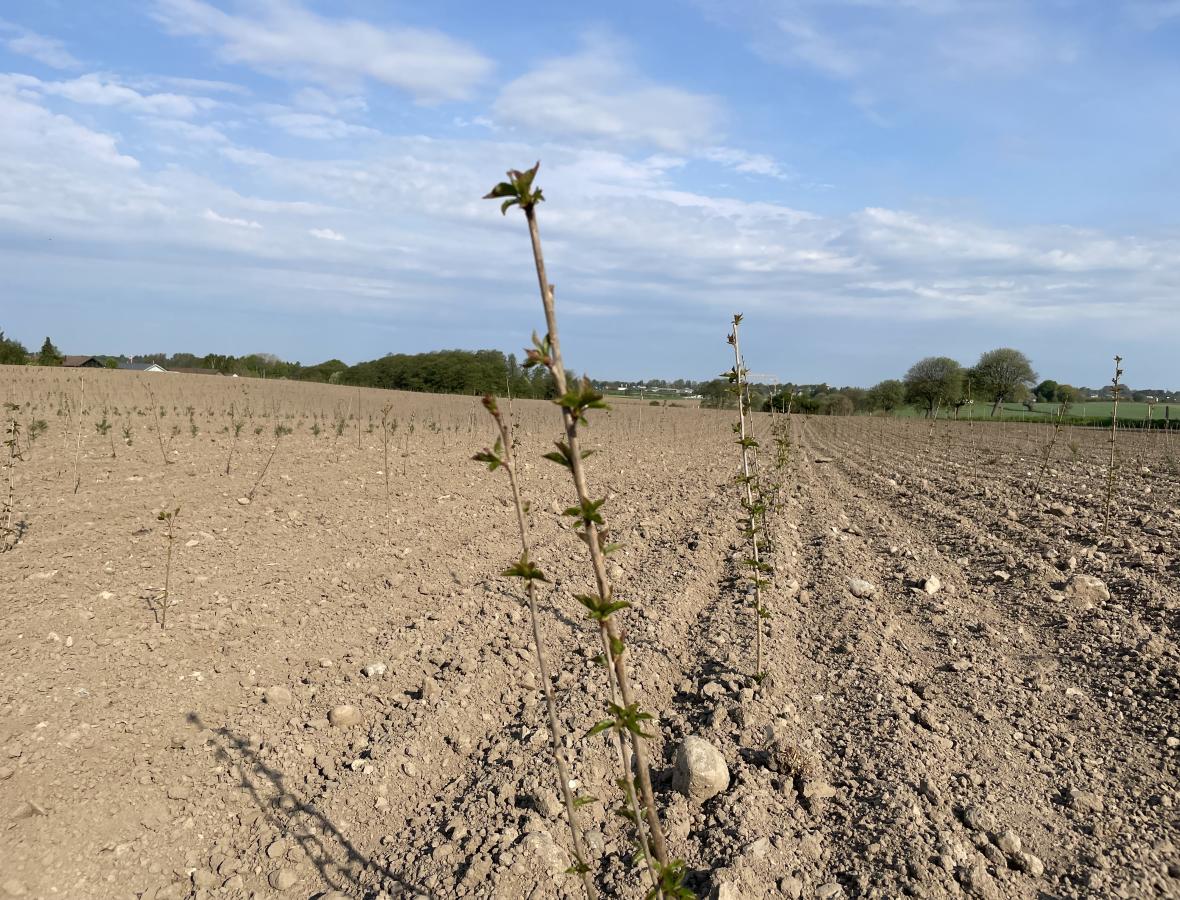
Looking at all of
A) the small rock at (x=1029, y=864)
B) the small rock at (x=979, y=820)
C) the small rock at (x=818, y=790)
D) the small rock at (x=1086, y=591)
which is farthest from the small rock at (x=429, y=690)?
the small rock at (x=1086, y=591)

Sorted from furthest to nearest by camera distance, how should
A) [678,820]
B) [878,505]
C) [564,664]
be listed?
[878,505] < [564,664] < [678,820]

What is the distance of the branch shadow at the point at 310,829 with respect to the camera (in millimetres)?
2633

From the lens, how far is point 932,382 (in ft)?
187

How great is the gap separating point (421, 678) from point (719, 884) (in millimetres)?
2079

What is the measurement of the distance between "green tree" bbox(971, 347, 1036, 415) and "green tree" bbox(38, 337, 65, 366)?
57.0m

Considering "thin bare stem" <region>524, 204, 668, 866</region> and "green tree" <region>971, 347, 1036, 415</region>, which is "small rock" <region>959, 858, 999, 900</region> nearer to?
"thin bare stem" <region>524, 204, 668, 866</region>

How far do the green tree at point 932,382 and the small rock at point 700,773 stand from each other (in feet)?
177

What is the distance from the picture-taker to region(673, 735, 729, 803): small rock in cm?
297

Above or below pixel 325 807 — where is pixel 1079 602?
above

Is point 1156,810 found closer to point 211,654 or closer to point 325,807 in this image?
point 325,807

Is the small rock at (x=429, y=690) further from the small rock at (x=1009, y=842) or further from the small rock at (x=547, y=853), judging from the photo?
the small rock at (x=1009, y=842)

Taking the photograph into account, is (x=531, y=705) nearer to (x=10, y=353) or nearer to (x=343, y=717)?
(x=343, y=717)

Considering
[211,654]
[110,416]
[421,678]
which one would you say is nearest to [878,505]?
[421,678]

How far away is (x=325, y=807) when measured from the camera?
301 centimetres
